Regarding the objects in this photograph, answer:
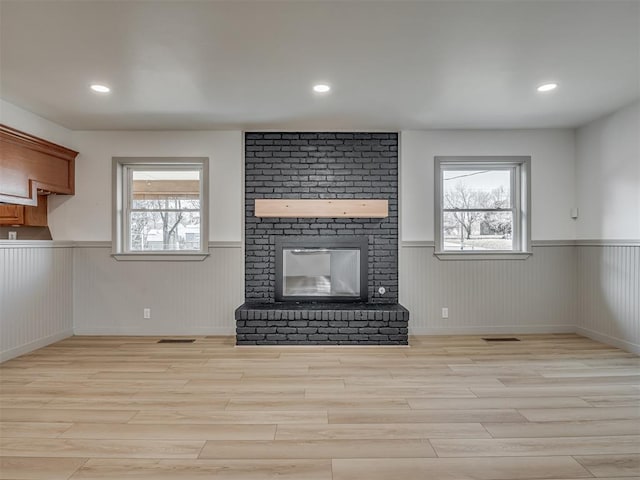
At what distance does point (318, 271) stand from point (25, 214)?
3465 mm

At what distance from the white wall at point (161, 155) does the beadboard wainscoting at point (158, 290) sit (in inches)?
8.4

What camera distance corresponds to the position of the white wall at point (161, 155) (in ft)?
15.6

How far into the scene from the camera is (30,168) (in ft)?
13.2

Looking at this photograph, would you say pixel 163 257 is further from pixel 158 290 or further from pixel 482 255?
pixel 482 255

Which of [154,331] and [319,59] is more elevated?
[319,59]

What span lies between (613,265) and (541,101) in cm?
200

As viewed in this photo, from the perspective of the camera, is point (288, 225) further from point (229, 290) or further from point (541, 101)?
point (541, 101)

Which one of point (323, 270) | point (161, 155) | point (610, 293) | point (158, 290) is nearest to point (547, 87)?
point (610, 293)

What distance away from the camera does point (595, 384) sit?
306cm

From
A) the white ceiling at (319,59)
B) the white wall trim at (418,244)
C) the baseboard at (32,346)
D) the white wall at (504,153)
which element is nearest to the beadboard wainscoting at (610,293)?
the white wall at (504,153)

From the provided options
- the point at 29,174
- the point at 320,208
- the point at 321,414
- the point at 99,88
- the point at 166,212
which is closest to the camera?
the point at 321,414

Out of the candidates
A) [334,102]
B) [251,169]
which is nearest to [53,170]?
[251,169]

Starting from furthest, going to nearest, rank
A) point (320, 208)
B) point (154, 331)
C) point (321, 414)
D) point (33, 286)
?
point (154, 331)
point (320, 208)
point (33, 286)
point (321, 414)

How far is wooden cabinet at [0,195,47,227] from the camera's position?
429 cm
